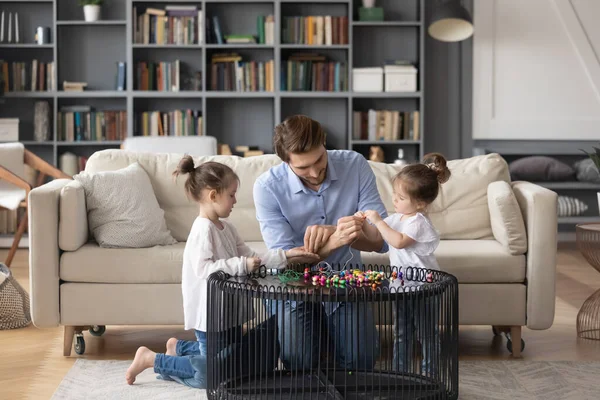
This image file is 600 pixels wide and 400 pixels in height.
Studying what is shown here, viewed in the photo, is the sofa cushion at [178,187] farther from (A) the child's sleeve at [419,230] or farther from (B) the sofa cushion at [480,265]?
(A) the child's sleeve at [419,230]

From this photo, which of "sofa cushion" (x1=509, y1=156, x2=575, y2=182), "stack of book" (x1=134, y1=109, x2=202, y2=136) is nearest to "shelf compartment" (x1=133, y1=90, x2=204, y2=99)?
"stack of book" (x1=134, y1=109, x2=202, y2=136)

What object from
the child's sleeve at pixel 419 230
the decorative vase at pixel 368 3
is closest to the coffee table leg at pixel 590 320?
the child's sleeve at pixel 419 230

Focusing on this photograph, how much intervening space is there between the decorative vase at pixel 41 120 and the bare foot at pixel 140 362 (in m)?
4.15

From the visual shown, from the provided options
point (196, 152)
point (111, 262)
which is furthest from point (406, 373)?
point (196, 152)

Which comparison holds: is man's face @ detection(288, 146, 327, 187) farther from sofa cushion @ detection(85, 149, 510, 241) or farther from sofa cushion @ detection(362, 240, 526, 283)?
sofa cushion @ detection(85, 149, 510, 241)

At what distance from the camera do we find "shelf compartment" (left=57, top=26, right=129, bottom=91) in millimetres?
7105

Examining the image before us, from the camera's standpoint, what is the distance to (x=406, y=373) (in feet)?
8.54

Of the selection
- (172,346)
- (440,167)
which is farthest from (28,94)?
(440,167)

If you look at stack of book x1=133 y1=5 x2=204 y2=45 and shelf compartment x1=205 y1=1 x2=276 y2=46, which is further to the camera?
shelf compartment x1=205 y1=1 x2=276 y2=46

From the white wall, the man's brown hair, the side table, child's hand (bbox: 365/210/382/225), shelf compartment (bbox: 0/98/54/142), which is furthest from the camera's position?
shelf compartment (bbox: 0/98/54/142)

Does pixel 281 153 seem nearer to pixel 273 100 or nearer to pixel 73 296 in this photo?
pixel 73 296

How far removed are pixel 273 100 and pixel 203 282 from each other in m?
4.35

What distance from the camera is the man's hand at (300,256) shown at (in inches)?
110

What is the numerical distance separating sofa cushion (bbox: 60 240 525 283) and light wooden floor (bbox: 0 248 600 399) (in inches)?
13.1
